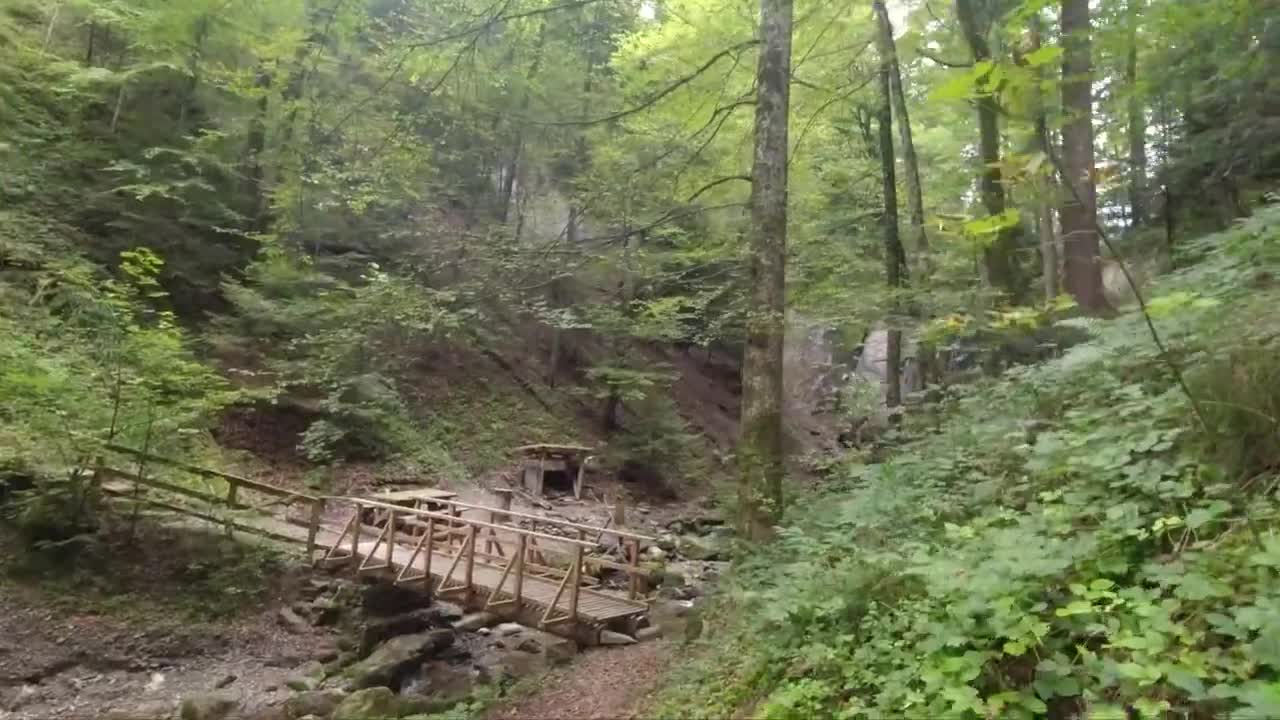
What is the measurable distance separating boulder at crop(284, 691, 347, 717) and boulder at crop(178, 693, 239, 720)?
605 mm

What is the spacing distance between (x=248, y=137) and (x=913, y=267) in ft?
49.5

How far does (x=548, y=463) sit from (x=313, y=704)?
9.73 meters

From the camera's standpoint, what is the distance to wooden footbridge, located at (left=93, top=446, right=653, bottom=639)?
8672mm

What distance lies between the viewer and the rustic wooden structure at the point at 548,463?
56.7 feet

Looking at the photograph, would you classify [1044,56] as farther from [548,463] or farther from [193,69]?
[193,69]

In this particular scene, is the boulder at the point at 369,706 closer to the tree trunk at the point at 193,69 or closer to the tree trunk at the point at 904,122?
the tree trunk at the point at 904,122

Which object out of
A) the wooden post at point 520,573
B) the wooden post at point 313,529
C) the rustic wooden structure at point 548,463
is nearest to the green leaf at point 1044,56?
the wooden post at point 520,573

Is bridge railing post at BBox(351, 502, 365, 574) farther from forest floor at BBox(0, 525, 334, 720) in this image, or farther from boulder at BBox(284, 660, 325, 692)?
boulder at BBox(284, 660, 325, 692)

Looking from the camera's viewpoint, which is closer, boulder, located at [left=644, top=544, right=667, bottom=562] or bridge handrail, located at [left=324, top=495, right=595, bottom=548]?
bridge handrail, located at [left=324, top=495, right=595, bottom=548]

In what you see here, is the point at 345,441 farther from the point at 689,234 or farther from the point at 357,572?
the point at 689,234

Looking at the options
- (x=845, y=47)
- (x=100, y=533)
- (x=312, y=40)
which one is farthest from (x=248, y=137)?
(x=845, y=47)

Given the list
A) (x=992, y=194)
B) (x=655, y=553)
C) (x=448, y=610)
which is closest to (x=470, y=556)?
(x=448, y=610)

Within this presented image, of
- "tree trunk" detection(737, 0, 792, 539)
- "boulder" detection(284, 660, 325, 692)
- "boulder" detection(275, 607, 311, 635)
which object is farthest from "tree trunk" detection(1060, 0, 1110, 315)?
"boulder" detection(275, 607, 311, 635)

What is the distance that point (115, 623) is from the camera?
10125 millimetres
